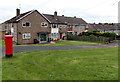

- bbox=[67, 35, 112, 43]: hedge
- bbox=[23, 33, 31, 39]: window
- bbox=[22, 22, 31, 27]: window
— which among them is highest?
bbox=[22, 22, 31, 27]: window

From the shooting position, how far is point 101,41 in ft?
104

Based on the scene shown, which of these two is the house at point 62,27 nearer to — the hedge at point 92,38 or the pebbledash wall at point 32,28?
the hedge at point 92,38

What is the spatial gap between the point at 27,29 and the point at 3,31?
13.5 metres

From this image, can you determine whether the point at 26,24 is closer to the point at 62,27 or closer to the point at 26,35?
the point at 26,35

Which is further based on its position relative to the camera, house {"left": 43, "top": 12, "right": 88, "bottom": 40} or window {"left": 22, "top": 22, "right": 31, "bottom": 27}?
house {"left": 43, "top": 12, "right": 88, "bottom": 40}

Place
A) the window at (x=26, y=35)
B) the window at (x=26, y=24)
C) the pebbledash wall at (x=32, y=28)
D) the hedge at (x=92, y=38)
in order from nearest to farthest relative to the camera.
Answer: the pebbledash wall at (x=32, y=28) < the window at (x=26, y=24) < the window at (x=26, y=35) < the hedge at (x=92, y=38)

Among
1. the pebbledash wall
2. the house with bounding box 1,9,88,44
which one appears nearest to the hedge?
the house with bounding box 1,9,88,44

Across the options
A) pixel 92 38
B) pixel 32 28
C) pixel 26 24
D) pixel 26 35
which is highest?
pixel 26 24

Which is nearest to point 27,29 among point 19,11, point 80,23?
point 19,11

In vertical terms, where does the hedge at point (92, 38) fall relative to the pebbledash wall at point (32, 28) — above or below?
below

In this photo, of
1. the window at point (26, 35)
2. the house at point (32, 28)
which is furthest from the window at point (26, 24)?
the window at point (26, 35)

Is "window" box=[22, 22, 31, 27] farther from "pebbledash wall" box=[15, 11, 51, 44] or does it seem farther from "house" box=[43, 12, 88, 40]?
"house" box=[43, 12, 88, 40]

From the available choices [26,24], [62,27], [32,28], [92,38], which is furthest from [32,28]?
[92,38]

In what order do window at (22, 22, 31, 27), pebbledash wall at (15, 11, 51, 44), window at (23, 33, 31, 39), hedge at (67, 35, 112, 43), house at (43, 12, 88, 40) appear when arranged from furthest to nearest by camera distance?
house at (43, 12, 88, 40), hedge at (67, 35, 112, 43), window at (23, 33, 31, 39), window at (22, 22, 31, 27), pebbledash wall at (15, 11, 51, 44)
